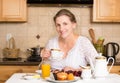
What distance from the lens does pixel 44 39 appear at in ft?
12.5

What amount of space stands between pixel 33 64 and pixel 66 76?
56.0 inches

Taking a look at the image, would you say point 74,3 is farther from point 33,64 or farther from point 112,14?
point 33,64

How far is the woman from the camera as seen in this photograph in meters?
2.38

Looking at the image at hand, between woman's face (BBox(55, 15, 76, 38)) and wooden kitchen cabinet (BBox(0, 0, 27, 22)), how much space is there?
122 centimetres

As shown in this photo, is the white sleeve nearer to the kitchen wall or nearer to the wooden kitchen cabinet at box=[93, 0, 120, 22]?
the wooden kitchen cabinet at box=[93, 0, 120, 22]

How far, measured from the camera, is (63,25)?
2.38 metres

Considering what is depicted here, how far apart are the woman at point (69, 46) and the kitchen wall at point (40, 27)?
125 cm

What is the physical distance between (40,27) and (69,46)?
53.4 inches

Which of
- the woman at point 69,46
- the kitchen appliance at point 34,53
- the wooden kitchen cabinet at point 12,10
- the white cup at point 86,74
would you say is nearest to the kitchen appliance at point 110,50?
the kitchen appliance at point 34,53

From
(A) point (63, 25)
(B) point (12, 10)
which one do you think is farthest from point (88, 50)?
(B) point (12, 10)

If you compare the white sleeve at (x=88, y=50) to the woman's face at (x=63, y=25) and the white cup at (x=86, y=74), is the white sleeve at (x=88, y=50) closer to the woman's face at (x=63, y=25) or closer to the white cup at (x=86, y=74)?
the woman's face at (x=63, y=25)

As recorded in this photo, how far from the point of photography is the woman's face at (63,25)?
237 centimetres

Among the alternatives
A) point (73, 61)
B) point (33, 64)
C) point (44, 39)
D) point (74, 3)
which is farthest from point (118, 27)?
point (73, 61)

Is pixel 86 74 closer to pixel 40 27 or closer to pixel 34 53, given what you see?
pixel 34 53
